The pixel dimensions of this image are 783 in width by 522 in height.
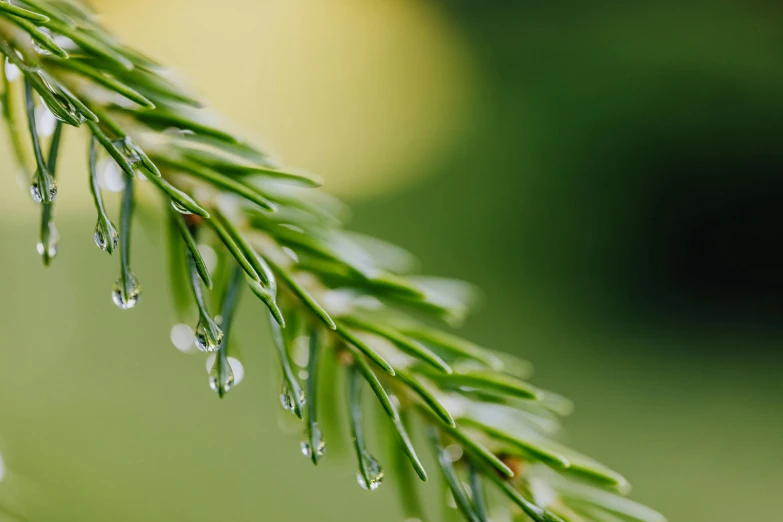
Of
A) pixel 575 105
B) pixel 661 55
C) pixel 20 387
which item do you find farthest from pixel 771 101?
pixel 20 387

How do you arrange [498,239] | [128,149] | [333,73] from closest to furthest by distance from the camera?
[128,149] < [498,239] < [333,73]

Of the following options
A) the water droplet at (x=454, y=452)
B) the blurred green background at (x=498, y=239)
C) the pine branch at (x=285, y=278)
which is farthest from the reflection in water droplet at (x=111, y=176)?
the blurred green background at (x=498, y=239)

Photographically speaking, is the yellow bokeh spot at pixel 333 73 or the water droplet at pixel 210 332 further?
the yellow bokeh spot at pixel 333 73

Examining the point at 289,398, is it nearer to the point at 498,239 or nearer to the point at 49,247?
the point at 49,247

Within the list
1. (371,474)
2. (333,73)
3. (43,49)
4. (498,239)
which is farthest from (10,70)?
(333,73)

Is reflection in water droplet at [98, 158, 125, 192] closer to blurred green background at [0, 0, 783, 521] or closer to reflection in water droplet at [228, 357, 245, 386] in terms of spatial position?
reflection in water droplet at [228, 357, 245, 386]

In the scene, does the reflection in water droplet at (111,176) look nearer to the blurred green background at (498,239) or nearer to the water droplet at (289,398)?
the water droplet at (289,398)

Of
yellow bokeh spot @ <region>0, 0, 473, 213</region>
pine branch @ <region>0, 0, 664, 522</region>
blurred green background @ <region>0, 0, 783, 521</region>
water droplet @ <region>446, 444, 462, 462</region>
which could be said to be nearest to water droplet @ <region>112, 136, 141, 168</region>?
pine branch @ <region>0, 0, 664, 522</region>
